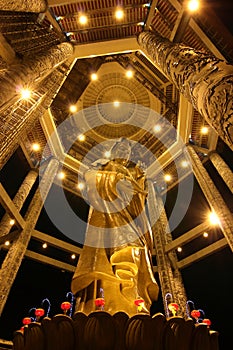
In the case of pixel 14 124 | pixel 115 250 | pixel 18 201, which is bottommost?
pixel 115 250

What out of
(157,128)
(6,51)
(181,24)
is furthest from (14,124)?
(157,128)

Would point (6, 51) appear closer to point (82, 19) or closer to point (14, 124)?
point (14, 124)

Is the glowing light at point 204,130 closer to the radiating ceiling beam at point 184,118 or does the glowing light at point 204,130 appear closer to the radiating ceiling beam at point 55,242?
the radiating ceiling beam at point 184,118

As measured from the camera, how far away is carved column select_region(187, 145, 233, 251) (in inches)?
212

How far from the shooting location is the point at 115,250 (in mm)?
Result: 2898

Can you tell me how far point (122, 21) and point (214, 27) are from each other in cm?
205

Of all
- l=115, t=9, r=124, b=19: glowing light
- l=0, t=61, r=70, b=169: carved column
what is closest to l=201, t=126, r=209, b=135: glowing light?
l=115, t=9, r=124, b=19: glowing light

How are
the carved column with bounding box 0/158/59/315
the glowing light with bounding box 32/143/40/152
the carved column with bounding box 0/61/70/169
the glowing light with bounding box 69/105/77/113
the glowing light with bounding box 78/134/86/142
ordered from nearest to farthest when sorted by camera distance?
the carved column with bounding box 0/61/70/169
the carved column with bounding box 0/158/59/315
the glowing light with bounding box 32/143/40/152
the glowing light with bounding box 69/105/77/113
the glowing light with bounding box 78/134/86/142

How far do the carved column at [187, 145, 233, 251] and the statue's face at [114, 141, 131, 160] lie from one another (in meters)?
2.59

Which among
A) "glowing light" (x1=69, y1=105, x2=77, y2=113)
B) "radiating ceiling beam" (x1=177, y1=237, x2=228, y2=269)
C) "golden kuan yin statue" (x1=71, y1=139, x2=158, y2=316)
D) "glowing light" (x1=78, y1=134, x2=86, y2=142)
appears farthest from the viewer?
"glowing light" (x1=78, y1=134, x2=86, y2=142)

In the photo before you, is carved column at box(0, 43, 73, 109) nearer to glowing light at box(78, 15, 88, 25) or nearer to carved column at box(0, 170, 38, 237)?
glowing light at box(78, 15, 88, 25)

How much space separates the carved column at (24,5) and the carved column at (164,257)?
6227mm

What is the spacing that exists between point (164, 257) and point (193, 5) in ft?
20.9

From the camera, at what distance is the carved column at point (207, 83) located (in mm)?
1738
